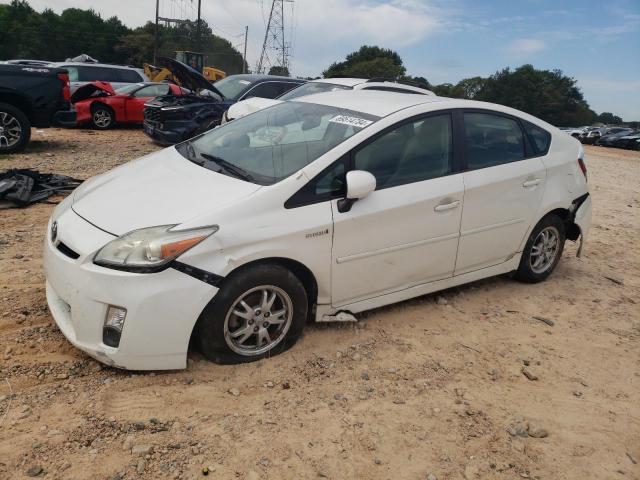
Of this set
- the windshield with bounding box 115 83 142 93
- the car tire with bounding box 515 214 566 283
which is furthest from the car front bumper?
the windshield with bounding box 115 83 142 93

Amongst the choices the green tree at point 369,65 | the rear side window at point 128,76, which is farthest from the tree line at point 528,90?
the rear side window at point 128,76

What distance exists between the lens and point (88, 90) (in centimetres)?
1338

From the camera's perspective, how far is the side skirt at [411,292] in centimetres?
363

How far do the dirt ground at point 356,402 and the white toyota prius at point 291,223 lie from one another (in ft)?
0.74

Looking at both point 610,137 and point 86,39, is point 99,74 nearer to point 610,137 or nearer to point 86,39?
point 610,137

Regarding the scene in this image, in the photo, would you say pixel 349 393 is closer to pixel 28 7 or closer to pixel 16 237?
pixel 16 237

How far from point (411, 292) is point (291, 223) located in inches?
49.0

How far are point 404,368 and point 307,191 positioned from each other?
1281 millimetres

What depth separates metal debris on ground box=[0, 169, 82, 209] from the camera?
6090 millimetres

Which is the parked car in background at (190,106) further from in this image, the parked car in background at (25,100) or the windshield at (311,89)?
the parked car in background at (25,100)

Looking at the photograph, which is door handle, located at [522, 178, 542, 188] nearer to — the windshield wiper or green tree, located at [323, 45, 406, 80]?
the windshield wiper

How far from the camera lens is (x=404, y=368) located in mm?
3492

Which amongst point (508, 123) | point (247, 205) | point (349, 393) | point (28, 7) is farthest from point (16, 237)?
point (28, 7)

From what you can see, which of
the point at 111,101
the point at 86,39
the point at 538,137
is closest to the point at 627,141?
the point at 111,101
